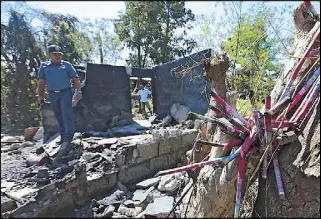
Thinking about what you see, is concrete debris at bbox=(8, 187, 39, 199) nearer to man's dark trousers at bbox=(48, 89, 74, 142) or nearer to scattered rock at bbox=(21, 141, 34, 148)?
scattered rock at bbox=(21, 141, 34, 148)

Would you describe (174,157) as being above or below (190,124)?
below

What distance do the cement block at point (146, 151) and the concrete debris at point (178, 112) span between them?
1.66m

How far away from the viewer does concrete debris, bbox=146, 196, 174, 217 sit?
2523 mm

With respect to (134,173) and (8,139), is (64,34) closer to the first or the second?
(8,139)

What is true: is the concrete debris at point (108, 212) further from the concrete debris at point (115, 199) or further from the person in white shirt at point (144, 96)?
the person in white shirt at point (144, 96)

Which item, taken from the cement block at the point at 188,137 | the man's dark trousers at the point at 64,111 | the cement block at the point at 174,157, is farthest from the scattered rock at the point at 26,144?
the cement block at the point at 188,137

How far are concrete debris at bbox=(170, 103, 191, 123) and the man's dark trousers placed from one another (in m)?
2.88

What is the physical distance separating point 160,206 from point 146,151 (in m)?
1.24

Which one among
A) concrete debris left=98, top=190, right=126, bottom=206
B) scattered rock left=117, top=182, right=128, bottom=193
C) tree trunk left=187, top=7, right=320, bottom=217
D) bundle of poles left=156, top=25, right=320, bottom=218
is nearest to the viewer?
tree trunk left=187, top=7, right=320, bottom=217

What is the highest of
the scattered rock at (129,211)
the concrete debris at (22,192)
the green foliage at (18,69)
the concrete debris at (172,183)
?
the green foliage at (18,69)

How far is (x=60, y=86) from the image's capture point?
2574 millimetres

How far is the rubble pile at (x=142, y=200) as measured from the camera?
2559mm

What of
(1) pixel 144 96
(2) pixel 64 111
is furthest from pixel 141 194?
(1) pixel 144 96

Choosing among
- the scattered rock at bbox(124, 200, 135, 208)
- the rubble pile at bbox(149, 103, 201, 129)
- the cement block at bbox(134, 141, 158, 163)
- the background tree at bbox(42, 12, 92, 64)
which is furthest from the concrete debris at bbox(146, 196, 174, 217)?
the rubble pile at bbox(149, 103, 201, 129)
